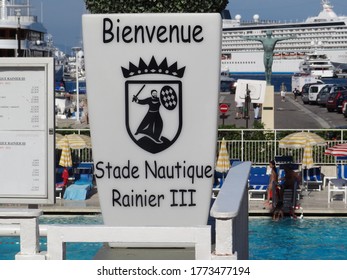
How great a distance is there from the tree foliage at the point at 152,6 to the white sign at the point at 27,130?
892 millimetres

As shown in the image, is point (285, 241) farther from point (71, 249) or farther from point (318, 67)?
point (318, 67)

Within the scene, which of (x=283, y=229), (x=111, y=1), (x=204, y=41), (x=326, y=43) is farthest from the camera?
(x=326, y=43)

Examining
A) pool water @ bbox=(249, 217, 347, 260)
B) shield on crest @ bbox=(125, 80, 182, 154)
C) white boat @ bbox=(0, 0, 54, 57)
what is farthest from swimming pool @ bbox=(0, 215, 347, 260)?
white boat @ bbox=(0, 0, 54, 57)

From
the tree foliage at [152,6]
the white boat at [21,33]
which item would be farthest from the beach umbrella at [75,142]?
the white boat at [21,33]

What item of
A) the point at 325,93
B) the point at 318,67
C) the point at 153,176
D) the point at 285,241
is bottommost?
the point at 285,241

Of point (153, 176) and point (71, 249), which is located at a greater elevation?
point (153, 176)

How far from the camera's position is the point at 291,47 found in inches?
5960

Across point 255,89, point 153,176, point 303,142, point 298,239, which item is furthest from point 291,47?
point 153,176

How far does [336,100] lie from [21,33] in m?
41.1

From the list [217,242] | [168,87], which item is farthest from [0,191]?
[217,242]
